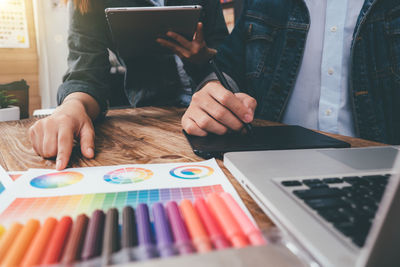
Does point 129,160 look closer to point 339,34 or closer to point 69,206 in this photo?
point 69,206

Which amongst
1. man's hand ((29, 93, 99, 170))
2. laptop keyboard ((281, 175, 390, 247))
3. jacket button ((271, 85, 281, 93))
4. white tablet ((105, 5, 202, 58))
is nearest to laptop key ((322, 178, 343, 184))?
laptop keyboard ((281, 175, 390, 247))

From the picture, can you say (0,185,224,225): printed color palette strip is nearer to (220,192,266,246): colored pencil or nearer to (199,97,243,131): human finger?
(220,192,266,246): colored pencil

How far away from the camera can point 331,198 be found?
0.23 m

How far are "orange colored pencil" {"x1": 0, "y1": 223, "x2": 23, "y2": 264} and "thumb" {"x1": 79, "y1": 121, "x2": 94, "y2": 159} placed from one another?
0.78ft

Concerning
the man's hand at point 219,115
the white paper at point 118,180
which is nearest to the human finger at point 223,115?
the man's hand at point 219,115

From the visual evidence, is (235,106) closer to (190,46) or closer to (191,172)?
(191,172)

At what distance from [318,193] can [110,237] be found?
0.57 ft

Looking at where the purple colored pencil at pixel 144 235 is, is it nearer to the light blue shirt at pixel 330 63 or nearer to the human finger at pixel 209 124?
the human finger at pixel 209 124

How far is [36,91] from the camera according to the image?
2.94 m

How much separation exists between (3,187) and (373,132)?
0.76 meters

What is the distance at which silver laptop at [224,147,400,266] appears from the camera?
0.46 ft

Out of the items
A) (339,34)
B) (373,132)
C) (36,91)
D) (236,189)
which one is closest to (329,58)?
(339,34)

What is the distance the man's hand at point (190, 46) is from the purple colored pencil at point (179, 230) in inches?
23.1

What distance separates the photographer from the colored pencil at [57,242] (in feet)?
0.55
